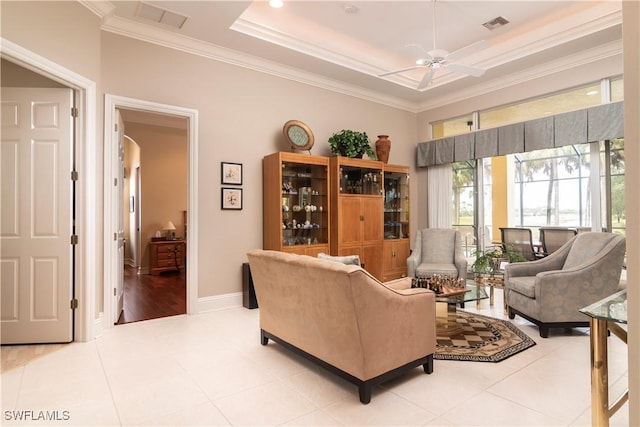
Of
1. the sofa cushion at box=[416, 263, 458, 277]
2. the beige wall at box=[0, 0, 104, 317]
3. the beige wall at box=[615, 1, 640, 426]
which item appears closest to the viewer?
the beige wall at box=[615, 1, 640, 426]

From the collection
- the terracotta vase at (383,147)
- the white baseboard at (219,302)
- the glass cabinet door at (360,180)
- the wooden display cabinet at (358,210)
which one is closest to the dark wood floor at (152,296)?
the white baseboard at (219,302)

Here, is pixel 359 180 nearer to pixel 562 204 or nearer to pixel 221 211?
pixel 221 211

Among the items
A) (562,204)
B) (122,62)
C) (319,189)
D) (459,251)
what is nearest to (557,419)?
(459,251)

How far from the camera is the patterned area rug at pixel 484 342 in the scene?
3037mm

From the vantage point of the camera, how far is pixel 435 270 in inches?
199

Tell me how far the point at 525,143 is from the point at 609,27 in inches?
64.8

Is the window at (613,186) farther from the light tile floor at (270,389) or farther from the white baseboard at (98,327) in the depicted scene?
the white baseboard at (98,327)

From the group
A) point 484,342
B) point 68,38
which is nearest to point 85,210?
point 68,38

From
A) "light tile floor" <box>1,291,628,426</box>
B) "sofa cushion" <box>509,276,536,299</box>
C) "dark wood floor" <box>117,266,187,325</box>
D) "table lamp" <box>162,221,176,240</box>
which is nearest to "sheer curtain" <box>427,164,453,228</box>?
"sofa cushion" <box>509,276,536,299</box>

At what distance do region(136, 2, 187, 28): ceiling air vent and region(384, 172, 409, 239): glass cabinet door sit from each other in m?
3.72

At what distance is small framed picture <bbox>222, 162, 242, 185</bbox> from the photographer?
4641mm

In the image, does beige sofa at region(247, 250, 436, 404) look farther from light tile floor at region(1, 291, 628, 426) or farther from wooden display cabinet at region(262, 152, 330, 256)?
wooden display cabinet at region(262, 152, 330, 256)

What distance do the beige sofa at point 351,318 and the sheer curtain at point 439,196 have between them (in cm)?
404

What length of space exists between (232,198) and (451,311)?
2964 mm
